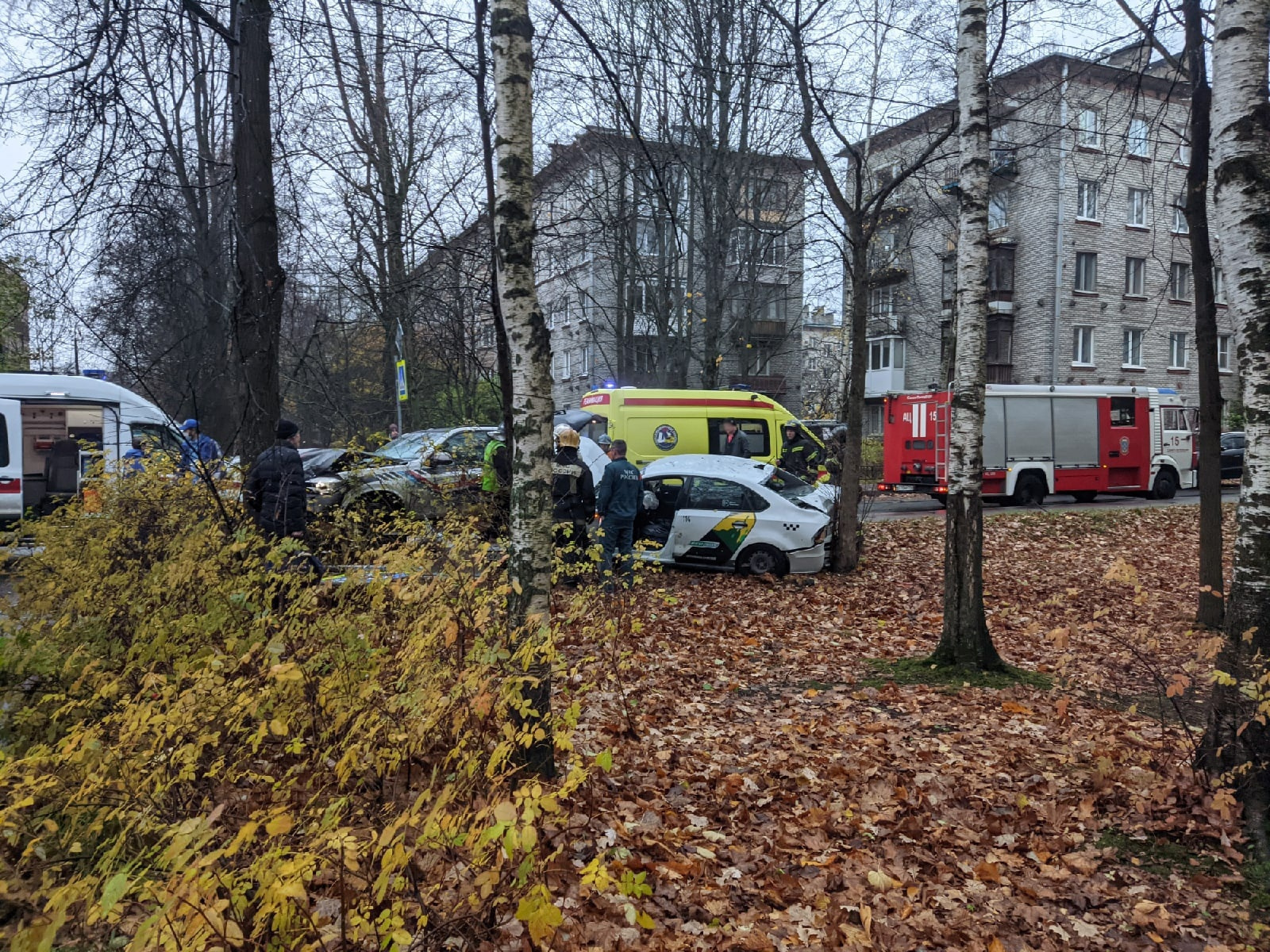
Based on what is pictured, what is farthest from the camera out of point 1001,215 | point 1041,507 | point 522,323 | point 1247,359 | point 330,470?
point 1001,215

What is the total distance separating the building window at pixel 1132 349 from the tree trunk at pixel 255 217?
34021 mm

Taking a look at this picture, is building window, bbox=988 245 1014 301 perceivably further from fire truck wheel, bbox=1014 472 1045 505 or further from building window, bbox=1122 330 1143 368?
fire truck wheel, bbox=1014 472 1045 505

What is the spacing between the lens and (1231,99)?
14.8 feet

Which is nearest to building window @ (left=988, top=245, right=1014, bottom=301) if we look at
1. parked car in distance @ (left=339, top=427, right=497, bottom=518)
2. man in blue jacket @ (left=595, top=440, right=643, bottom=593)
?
man in blue jacket @ (left=595, top=440, right=643, bottom=593)

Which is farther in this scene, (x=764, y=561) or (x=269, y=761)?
(x=764, y=561)

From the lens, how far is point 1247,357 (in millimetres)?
4430

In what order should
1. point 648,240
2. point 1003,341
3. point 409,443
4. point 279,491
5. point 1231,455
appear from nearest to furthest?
point 279,491 < point 409,443 < point 1231,455 < point 648,240 < point 1003,341

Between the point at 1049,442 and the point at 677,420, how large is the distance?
10.2 m

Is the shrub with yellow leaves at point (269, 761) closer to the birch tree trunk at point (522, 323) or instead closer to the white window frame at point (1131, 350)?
the birch tree trunk at point (522, 323)

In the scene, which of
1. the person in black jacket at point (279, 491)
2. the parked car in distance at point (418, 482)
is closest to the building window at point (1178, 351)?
the parked car in distance at point (418, 482)

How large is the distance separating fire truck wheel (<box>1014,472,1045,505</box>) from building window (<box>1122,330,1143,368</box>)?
16.3 m

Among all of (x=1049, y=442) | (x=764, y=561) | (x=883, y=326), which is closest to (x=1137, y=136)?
(x=764, y=561)

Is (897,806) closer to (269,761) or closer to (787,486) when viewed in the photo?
(269,761)

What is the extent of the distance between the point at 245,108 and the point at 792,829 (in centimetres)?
778
